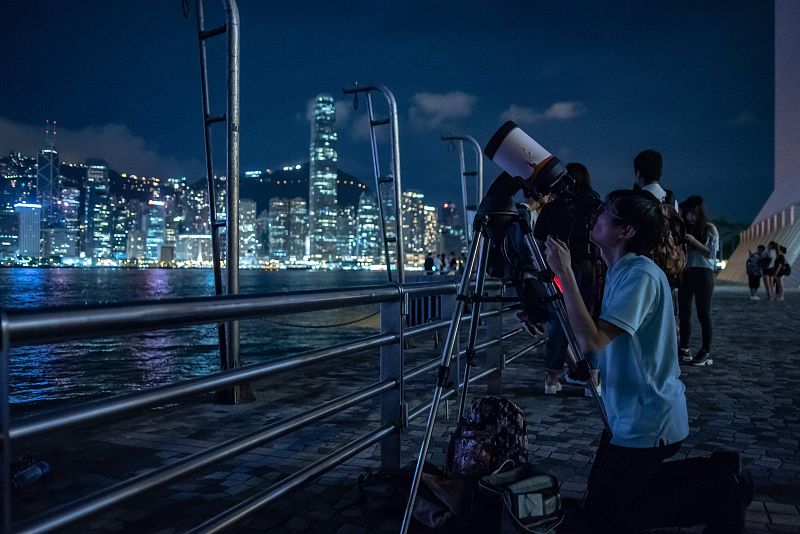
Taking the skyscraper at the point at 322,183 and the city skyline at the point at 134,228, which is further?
the city skyline at the point at 134,228

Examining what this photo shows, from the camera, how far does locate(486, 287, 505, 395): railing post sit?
5.67 m

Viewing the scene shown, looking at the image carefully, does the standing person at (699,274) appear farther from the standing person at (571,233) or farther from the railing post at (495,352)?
the railing post at (495,352)

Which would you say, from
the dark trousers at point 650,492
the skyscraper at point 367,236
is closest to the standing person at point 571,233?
the dark trousers at point 650,492

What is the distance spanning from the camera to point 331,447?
4188 millimetres

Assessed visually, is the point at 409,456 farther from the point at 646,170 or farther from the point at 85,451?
the point at 646,170

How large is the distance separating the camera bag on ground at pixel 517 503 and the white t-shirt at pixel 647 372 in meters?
0.41

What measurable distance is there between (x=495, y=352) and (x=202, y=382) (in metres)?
3.91

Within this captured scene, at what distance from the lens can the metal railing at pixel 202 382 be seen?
4.93 ft

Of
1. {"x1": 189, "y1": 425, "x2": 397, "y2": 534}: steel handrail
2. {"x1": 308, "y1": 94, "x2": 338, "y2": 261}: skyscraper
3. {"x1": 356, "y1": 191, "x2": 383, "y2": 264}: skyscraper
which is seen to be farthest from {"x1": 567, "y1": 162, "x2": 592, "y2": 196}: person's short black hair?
{"x1": 356, "y1": 191, "x2": 383, "y2": 264}: skyscraper

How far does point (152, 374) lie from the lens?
39.6ft

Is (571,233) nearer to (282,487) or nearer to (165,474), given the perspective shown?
(282,487)

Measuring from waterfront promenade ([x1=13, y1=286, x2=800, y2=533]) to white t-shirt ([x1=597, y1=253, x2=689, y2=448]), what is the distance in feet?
2.25

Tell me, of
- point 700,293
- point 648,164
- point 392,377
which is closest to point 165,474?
point 392,377

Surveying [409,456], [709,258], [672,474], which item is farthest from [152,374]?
[672,474]
